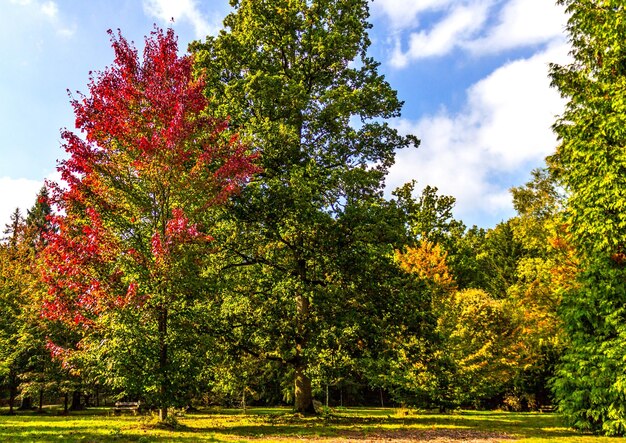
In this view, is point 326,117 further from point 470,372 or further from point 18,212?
point 18,212

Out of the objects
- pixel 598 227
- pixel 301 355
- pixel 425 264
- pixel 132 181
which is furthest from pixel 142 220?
pixel 425 264

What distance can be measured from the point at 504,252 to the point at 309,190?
133 ft

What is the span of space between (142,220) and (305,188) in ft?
17.5

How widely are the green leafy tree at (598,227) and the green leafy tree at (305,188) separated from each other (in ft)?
20.0

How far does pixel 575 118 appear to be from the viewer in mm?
14719

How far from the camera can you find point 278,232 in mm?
16484

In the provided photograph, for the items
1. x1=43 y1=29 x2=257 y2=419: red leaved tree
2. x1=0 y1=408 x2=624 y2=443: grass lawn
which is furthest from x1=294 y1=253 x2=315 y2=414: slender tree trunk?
x1=43 y1=29 x2=257 y2=419: red leaved tree

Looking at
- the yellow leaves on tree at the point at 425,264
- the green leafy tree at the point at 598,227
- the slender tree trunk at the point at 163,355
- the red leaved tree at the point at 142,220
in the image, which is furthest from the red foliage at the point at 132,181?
the yellow leaves on tree at the point at 425,264

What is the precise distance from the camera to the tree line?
1232 cm

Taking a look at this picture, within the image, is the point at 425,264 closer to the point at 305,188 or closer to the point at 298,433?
the point at 305,188

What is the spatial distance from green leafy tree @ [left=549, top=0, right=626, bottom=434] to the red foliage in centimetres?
1074

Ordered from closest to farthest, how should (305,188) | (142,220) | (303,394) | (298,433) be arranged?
(298,433)
(142,220)
(305,188)
(303,394)

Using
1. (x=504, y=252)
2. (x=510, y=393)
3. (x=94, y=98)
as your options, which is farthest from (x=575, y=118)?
(x=504, y=252)

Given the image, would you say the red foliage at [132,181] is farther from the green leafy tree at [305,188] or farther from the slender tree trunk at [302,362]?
the slender tree trunk at [302,362]
